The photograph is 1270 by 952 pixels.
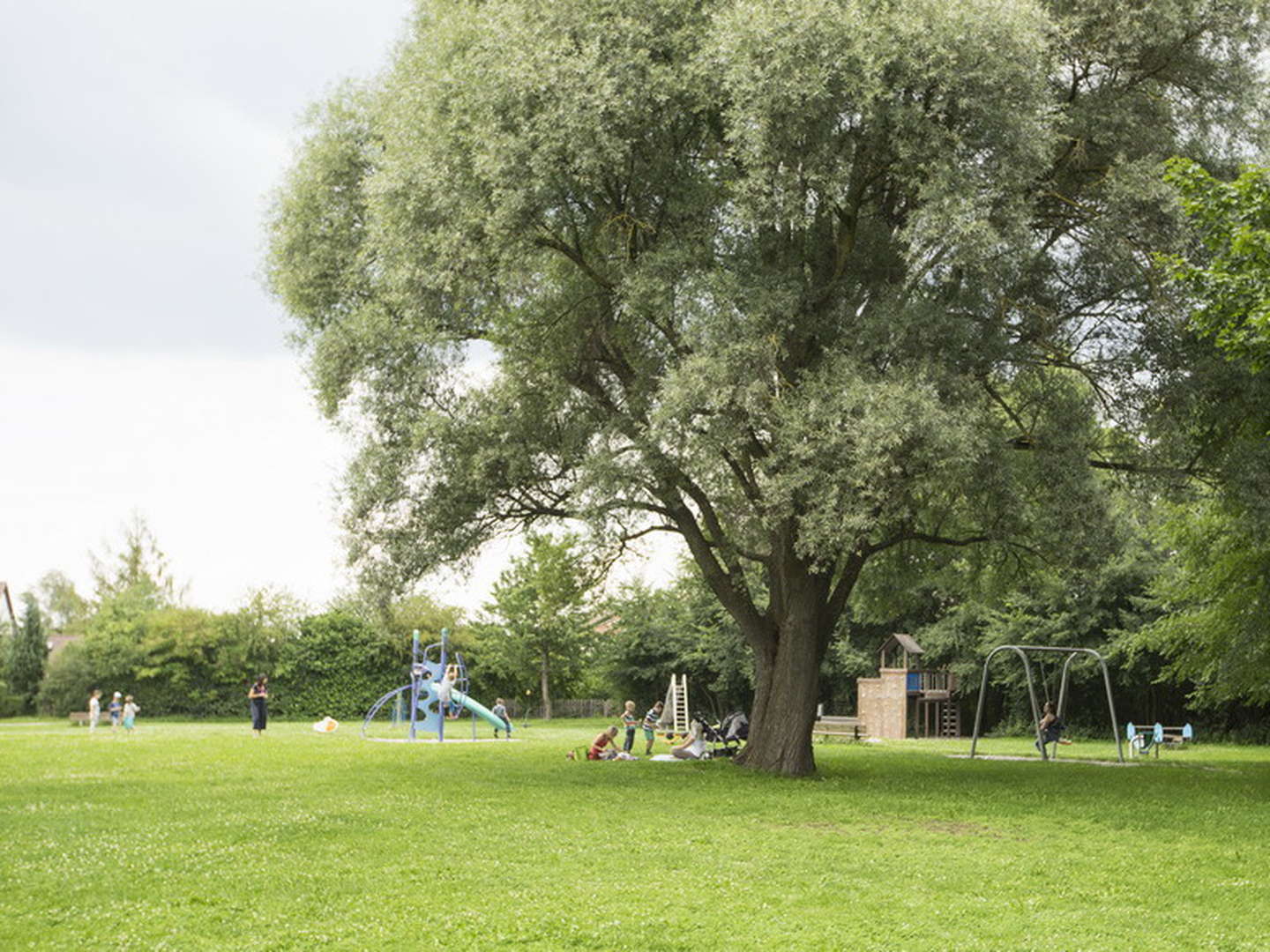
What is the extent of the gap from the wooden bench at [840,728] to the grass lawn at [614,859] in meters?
14.8

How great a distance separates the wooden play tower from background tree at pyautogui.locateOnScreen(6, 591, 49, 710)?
3580 cm

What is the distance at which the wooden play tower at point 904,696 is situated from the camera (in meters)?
43.4

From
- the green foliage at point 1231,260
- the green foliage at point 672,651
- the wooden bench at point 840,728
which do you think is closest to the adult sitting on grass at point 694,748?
the wooden bench at point 840,728

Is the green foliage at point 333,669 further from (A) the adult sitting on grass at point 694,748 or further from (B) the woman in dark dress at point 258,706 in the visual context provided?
(A) the adult sitting on grass at point 694,748

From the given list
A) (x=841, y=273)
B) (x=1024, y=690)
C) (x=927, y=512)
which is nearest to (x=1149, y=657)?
(x=1024, y=690)

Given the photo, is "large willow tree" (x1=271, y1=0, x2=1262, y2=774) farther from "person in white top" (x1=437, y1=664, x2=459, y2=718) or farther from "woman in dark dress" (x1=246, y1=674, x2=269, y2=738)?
"woman in dark dress" (x1=246, y1=674, x2=269, y2=738)

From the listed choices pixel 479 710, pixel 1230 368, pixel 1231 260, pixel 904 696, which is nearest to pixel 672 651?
pixel 904 696

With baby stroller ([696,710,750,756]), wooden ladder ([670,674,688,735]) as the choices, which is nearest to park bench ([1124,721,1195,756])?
baby stroller ([696,710,750,756])

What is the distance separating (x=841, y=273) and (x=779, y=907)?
44.9 feet

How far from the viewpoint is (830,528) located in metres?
19.0

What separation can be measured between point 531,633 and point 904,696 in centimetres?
1739

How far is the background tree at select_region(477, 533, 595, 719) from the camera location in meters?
53.9

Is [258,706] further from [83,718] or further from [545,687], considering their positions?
[545,687]

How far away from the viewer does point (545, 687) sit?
54.9 meters
